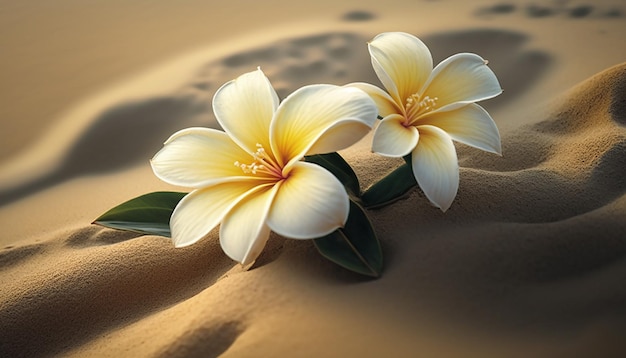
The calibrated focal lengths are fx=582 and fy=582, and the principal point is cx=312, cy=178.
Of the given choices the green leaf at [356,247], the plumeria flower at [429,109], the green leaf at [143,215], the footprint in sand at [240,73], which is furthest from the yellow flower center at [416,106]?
the footprint in sand at [240,73]

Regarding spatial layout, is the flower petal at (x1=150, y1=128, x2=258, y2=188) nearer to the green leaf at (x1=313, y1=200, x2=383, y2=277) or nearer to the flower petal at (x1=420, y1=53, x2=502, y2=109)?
the green leaf at (x1=313, y1=200, x2=383, y2=277)

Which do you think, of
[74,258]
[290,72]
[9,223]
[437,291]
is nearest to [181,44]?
[290,72]

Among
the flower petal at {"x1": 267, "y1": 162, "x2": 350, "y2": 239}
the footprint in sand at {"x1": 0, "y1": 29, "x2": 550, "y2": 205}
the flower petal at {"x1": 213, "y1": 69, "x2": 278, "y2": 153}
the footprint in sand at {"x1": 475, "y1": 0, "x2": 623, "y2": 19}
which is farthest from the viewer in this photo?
the footprint in sand at {"x1": 475, "y1": 0, "x2": 623, "y2": 19}

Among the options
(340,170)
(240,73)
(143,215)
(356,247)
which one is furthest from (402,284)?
Result: (240,73)

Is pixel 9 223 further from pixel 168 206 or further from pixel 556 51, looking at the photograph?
pixel 556 51

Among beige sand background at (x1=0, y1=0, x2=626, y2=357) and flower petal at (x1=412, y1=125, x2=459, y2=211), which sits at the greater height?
flower petal at (x1=412, y1=125, x2=459, y2=211)

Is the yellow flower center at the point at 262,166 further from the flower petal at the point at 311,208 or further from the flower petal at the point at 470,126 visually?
the flower petal at the point at 470,126

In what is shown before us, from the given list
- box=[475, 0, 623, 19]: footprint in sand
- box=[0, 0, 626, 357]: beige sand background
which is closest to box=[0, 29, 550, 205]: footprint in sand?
box=[0, 0, 626, 357]: beige sand background
